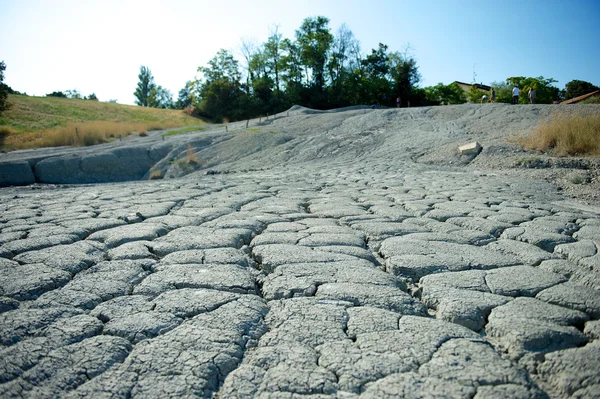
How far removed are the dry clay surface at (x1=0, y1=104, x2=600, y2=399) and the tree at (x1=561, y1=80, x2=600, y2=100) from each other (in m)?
48.9

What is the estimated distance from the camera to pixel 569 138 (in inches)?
330

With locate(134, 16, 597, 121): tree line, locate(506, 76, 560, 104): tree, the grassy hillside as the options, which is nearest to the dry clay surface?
the grassy hillside

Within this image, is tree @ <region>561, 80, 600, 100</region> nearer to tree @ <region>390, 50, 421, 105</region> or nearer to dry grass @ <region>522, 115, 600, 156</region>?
tree @ <region>390, 50, 421, 105</region>

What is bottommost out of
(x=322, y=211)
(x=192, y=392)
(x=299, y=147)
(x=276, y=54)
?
(x=192, y=392)

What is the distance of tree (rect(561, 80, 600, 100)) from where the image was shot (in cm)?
4378

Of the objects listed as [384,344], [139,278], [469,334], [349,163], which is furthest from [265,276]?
[349,163]

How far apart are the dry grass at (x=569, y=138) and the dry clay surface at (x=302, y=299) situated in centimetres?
414

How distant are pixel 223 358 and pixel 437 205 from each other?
11.3ft

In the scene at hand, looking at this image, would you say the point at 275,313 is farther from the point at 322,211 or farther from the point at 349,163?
the point at 349,163

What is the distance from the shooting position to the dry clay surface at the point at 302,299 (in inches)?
59.1

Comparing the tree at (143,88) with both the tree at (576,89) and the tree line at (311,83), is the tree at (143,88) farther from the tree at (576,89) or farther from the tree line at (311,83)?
the tree at (576,89)

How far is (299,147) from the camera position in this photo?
39.7 ft

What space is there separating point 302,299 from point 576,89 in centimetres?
5322

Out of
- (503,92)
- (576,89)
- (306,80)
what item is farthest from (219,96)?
(576,89)
